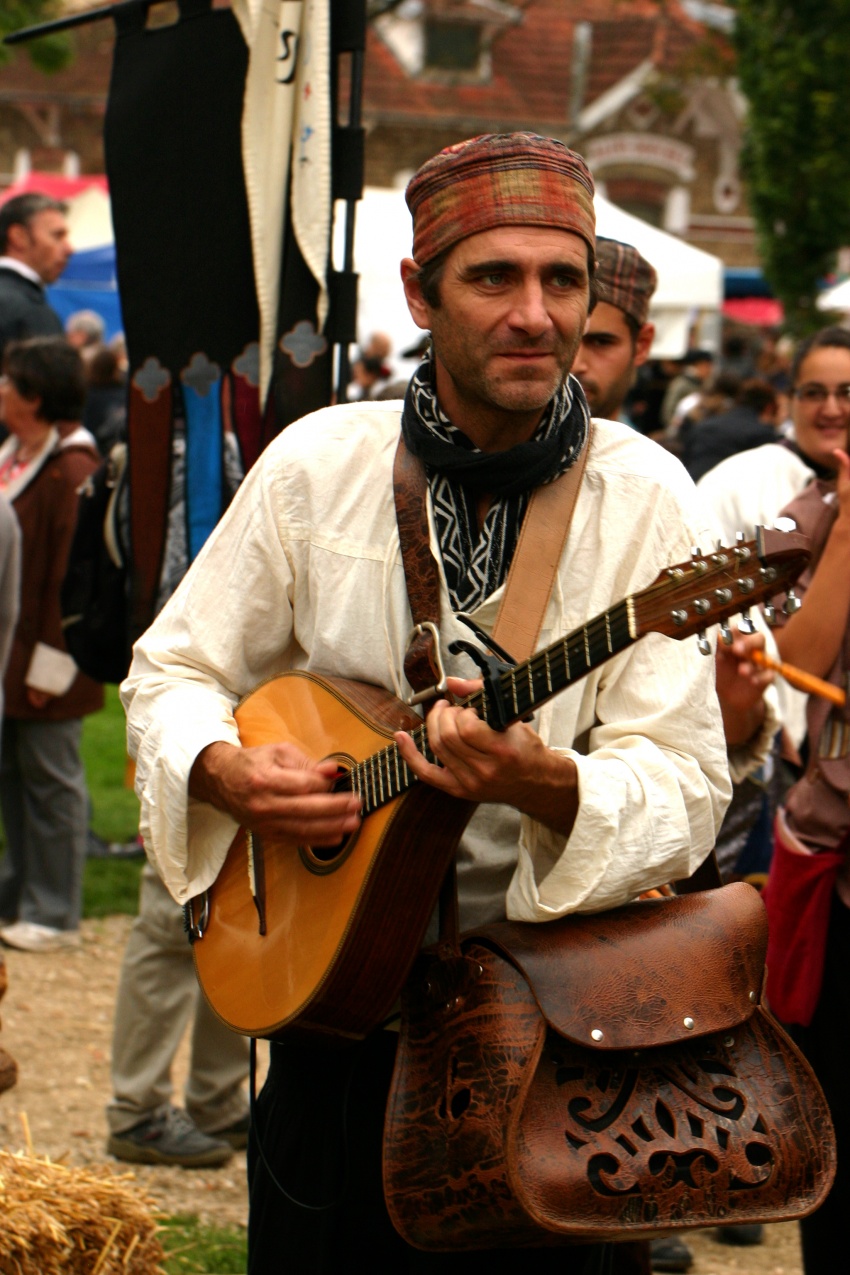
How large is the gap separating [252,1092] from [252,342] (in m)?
2.03

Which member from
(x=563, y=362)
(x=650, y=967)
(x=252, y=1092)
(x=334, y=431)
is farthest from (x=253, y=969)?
(x=563, y=362)

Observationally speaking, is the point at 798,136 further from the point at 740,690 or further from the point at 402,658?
the point at 402,658

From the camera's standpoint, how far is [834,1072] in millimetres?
3428

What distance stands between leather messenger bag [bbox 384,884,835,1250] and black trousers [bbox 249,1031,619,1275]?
30cm

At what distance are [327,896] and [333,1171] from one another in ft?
1.59

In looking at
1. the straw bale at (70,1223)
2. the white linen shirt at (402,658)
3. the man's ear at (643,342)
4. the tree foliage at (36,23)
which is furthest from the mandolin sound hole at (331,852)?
the tree foliage at (36,23)

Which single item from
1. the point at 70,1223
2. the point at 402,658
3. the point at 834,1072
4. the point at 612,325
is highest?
the point at 612,325

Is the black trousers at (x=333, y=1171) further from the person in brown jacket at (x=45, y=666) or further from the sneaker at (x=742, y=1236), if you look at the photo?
the person in brown jacket at (x=45, y=666)

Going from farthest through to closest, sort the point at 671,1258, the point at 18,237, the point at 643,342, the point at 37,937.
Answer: the point at 18,237, the point at 37,937, the point at 671,1258, the point at 643,342

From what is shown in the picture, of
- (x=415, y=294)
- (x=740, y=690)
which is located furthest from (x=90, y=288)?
(x=740, y=690)

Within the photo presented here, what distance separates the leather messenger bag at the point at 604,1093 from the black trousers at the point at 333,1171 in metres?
0.30

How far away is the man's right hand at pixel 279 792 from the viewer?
2348 millimetres

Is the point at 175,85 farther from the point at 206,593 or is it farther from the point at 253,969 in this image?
the point at 253,969

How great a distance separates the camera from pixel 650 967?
2182mm
